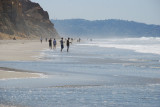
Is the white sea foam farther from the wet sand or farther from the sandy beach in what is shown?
the sandy beach

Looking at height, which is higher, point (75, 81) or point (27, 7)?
point (27, 7)

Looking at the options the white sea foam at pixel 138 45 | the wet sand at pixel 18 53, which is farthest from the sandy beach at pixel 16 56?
the white sea foam at pixel 138 45

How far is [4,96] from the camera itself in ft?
28.2

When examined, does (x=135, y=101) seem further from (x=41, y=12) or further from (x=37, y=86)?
(x=41, y=12)

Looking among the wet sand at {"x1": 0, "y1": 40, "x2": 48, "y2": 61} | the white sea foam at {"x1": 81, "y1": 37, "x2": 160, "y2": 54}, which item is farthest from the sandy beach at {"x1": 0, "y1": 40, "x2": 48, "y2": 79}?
the white sea foam at {"x1": 81, "y1": 37, "x2": 160, "y2": 54}

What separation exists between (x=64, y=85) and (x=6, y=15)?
99.0m

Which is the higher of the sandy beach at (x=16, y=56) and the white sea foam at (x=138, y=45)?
the sandy beach at (x=16, y=56)

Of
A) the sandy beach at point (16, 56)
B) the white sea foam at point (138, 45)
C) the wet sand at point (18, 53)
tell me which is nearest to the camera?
the sandy beach at point (16, 56)

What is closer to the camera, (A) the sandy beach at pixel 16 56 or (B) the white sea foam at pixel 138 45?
(A) the sandy beach at pixel 16 56

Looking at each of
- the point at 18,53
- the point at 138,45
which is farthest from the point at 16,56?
the point at 138,45

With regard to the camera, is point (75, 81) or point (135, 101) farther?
point (75, 81)

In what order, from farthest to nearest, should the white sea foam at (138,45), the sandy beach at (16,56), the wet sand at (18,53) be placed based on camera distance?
the white sea foam at (138,45), the wet sand at (18,53), the sandy beach at (16,56)

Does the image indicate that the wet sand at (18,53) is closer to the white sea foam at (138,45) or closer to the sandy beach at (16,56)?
the sandy beach at (16,56)

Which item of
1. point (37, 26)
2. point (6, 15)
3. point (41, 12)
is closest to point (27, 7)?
point (41, 12)
